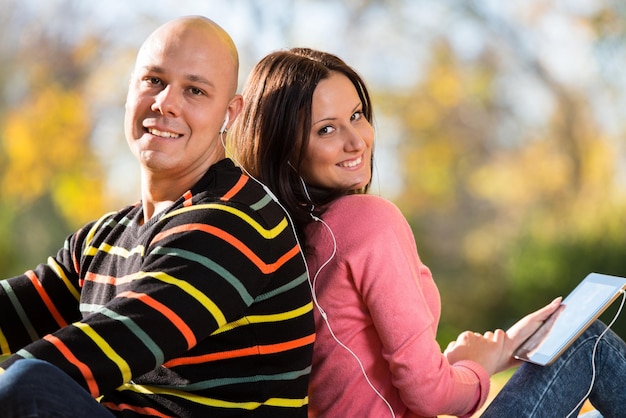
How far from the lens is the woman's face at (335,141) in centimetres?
171

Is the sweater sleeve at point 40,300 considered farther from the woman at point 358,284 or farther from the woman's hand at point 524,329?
the woman's hand at point 524,329

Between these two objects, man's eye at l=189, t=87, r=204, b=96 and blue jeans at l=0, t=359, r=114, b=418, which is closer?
blue jeans at l=0, t=359, r=114, b=418

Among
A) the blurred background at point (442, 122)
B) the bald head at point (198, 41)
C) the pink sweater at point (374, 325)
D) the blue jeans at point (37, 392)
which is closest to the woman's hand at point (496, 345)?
the pink sweater at point (374, 325)

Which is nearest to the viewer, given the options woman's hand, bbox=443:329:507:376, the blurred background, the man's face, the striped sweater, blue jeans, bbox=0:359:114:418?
blue jeans, bbox=0:359:114:418

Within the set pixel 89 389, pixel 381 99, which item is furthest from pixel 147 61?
pixel 381 99

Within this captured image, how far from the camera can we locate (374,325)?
161cm

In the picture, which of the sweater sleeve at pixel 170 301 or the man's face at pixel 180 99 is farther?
the man's face at pixel 180 99

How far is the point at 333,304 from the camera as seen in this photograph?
5.32ft

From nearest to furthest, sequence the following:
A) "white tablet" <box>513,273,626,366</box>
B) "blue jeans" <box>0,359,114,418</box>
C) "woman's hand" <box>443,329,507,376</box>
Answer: "blue jeans" <box>0,359,114,418</box> → "white tablet" <box>513,273,626,366</box> → "woman's hand" <box>443,329,507,376</box>

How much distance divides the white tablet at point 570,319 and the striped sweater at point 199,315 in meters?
0.51

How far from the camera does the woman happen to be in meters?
1.57

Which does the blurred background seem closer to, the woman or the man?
the woman

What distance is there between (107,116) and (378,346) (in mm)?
4557

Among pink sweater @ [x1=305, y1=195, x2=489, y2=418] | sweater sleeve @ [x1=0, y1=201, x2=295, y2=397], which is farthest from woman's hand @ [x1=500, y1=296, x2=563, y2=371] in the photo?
sweater sleeve @ [x1=0, y1=201, x2=295, y2=397]
